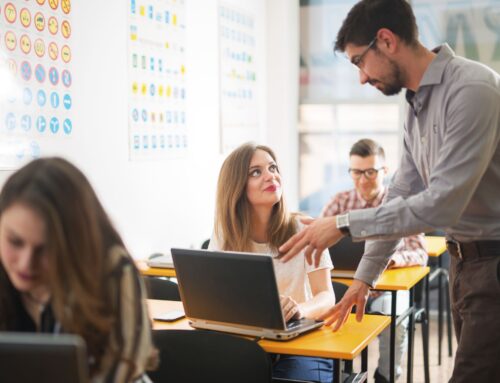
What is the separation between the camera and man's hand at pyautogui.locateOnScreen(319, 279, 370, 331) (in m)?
2.28

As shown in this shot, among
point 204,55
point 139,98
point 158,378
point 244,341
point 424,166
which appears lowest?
point 158,378

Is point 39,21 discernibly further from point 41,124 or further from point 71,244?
point 71,244

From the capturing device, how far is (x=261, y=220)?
2.94 m

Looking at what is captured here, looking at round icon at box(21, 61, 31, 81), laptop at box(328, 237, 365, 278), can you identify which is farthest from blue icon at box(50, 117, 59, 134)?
laptop at box(328, 237, 365, 278)

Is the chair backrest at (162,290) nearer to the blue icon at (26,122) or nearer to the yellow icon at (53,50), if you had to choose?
the blue icon at (26,122)

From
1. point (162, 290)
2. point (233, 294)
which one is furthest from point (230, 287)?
point (162, 290)

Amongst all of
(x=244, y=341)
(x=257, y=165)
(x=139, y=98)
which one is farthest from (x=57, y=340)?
(x=139, y=98)

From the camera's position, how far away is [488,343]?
6.50 feet

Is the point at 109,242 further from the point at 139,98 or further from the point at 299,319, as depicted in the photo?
the point at 139,98

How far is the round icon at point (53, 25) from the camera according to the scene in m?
3.25

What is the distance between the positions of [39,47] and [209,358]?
174cm

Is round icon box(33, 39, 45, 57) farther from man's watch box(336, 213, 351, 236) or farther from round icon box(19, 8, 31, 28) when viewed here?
man's watch box(336, 213, 351, 236)

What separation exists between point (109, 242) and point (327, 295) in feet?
4.98

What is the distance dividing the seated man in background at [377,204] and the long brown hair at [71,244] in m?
2.49
